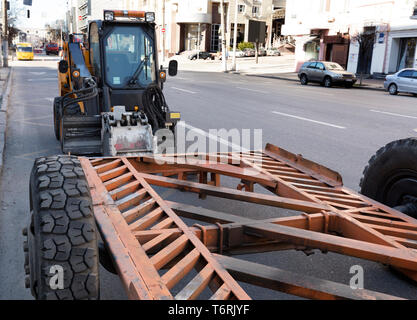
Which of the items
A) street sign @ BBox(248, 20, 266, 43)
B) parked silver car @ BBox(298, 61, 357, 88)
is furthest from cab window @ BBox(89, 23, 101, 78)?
street sign @ BBox(248, 20, 266, 43)

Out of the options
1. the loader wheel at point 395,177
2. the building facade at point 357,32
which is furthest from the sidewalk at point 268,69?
the loader wheel at point 395,177

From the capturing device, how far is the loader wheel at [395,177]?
12.5ft

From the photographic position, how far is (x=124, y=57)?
7.86 meters

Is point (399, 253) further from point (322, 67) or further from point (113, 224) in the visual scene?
point (322, 67)

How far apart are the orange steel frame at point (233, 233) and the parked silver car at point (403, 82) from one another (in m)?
20.9

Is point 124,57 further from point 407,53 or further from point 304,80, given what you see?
point 407,53

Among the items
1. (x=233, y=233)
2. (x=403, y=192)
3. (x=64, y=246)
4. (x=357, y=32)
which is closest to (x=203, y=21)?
(x=357, y=32)

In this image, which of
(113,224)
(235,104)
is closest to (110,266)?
(113,224)

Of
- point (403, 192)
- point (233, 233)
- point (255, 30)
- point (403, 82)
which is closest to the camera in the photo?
point (233, 233)

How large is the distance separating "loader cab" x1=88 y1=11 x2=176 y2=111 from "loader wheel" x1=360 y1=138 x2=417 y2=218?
4.73 meters

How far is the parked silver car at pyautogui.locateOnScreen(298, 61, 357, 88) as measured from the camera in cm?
2866

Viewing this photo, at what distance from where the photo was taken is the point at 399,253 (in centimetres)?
279

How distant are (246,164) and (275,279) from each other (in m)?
2.37

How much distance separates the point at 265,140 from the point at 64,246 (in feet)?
25.4
